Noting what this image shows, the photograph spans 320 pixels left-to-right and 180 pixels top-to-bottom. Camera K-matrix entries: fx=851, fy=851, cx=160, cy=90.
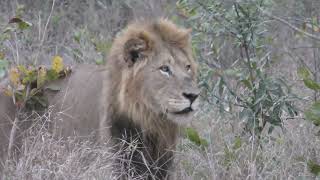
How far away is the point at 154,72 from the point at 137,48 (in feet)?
0.57

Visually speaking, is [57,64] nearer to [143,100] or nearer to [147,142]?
[143,100]

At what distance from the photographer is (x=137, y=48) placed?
490 centimetres

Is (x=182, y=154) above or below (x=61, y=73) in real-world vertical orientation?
below

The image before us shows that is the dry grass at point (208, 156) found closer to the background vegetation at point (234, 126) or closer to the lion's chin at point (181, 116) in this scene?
the background vegetation at point (234, 126)

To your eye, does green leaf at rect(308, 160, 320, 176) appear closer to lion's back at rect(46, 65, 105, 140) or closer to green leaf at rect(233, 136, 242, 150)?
green leaf at rect(233, 136, 242, 150)

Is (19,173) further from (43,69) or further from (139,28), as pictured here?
(139,28)

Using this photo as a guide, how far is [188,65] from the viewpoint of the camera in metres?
5.02

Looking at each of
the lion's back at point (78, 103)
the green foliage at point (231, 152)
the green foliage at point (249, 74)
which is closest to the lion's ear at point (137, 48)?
the lion's back at point (78, 103)

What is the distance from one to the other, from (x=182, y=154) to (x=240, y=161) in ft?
1.30

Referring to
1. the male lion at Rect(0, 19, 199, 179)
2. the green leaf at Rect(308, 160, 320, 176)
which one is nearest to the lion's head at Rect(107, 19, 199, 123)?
the male lion at Rect(0, 19, 199, 179)

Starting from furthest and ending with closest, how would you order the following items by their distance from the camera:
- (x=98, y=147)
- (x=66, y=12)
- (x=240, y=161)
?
(x=66, y=12)
(x=240, y=161)
(x=98, y=147)

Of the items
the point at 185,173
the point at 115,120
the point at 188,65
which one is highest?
the point at 188,65

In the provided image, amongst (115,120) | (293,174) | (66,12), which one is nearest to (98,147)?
(115,120)

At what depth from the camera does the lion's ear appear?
4.90m
